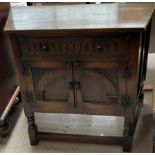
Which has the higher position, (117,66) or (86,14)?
(86,14)

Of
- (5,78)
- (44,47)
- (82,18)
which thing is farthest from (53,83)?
(5,78)

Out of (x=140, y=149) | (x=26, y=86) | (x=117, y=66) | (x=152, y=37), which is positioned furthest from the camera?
(x=152, y=37)

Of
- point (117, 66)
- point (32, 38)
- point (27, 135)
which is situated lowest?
point (27, 135)

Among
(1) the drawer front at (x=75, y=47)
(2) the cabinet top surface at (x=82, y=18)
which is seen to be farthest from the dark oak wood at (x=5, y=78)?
(1) the drawer front at (x=75, y=47)

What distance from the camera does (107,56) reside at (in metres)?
1.15

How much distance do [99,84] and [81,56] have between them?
0.18 meters

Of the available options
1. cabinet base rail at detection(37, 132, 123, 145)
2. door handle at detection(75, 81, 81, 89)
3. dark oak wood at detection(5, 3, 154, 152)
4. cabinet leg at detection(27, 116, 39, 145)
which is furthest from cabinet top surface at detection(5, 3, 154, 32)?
cabinet base rail at detection(37, 132, 123, 145)

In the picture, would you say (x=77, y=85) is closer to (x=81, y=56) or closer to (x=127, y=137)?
(x=81, y=56)

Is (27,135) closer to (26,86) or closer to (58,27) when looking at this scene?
(26,86)

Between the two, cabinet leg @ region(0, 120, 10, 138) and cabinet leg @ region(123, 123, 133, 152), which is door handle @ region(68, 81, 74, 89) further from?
cabinet leg @ region(0, 120, 10, 138)

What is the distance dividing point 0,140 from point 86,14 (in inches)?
35.9

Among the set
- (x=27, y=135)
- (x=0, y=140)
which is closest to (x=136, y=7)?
(x=27, y=135)

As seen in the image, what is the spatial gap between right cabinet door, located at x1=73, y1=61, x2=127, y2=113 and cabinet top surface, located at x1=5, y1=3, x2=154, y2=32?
0.18 m

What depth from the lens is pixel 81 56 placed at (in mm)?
1167
